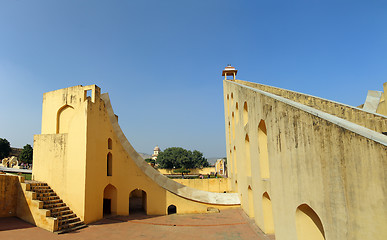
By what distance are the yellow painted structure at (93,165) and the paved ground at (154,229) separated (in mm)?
900

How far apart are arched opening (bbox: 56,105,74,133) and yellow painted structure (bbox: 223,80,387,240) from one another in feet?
27.4

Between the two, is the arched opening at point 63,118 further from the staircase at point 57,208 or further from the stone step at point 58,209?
the stone step at point 58,209

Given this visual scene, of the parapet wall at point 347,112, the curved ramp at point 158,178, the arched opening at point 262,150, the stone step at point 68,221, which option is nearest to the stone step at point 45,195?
the stone step at point 68,221

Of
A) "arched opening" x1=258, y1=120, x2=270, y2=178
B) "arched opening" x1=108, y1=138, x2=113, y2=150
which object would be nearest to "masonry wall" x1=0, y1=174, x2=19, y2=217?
"arched opening" x1=108, y1=138, x2=113, y2=150

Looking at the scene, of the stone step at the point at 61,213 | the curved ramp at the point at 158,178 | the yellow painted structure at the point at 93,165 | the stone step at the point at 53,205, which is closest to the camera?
the stone step at the point at 61,213

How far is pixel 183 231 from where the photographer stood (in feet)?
30.0

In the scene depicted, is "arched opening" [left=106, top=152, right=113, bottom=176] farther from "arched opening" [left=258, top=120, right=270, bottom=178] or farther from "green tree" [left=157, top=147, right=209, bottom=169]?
"green tree" [left=157, top=147, right=209, bottom=169]

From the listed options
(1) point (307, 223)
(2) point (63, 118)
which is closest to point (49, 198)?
(2) point (63, 118)

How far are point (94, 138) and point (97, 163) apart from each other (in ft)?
3.45

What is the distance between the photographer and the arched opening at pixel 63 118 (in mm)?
11438

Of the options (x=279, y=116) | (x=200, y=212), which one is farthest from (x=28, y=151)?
(x=279, y=116)

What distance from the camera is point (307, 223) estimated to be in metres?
5.27

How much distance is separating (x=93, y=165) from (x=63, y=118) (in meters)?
3.14

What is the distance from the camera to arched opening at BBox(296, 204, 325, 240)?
204 inches
